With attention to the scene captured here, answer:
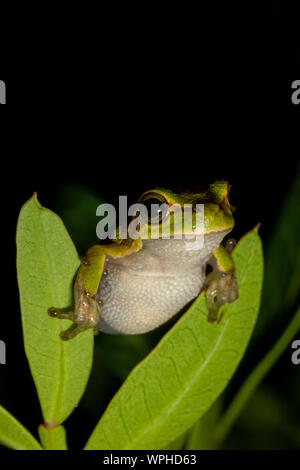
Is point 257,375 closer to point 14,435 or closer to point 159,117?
point 14,435

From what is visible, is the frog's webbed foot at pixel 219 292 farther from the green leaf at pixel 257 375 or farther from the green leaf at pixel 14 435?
the green leaf at pixel 14 435

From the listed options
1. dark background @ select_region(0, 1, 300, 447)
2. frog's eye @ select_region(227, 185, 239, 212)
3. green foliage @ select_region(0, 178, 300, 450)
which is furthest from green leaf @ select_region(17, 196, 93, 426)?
dark background @ select_region(0, 1, 300, 447)

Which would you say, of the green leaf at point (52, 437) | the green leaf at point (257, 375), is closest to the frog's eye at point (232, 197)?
the green leaf at point (257, 375)

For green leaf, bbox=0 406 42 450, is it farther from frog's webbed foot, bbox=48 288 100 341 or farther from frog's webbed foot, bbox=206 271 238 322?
frog's webbed foot, bbox=206 271 238 322

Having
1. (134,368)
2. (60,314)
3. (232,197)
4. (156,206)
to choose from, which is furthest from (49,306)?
(232,197)

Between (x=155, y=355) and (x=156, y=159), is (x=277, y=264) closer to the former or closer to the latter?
(x=155, y=355)

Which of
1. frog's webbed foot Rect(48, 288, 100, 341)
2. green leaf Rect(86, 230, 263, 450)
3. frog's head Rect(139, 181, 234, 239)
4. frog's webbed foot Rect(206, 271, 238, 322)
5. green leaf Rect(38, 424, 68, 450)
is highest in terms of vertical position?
frog's head Rect(139, 181, 234, 239)
